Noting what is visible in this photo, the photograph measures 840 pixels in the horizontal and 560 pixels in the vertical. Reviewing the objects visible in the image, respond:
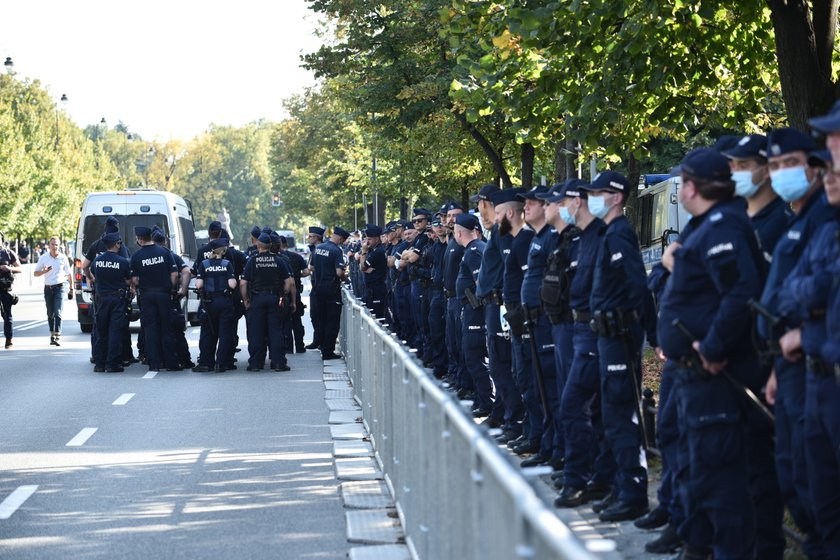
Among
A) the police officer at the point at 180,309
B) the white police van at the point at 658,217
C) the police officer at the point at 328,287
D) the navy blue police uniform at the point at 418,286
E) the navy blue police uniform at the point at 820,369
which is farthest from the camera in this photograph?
the white police van at the point at 658,217

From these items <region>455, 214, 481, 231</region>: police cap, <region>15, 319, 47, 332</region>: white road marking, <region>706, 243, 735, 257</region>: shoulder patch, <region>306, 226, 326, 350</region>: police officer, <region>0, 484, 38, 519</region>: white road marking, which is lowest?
<region>15, 319, 47, 332</region>: white road marking

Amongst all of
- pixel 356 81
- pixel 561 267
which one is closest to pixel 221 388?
pixel 561 267

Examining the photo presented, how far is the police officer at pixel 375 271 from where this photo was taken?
875 inches

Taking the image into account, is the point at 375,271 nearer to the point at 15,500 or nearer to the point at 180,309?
the point at 180,309


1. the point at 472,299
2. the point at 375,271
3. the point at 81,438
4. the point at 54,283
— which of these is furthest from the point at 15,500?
the point at 54,283

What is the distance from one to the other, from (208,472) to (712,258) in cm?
536

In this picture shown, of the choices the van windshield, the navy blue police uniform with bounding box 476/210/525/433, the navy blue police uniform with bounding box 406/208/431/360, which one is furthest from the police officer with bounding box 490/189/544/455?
the van windshield

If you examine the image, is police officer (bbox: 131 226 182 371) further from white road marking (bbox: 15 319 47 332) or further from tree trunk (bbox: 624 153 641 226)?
tree trunk (bbox: 624 153 641 226)

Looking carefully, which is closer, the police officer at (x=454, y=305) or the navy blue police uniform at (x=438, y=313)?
the police officer at (x=454, y=305)

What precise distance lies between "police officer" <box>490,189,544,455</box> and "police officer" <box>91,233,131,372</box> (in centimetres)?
904

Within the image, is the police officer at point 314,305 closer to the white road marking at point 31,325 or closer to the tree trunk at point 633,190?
the tree trunk at point 633,190

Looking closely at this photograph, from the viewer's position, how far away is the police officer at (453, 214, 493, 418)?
13.4 m

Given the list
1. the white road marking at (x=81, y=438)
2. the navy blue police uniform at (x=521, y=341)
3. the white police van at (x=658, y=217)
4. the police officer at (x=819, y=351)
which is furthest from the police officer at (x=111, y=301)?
the police officer at (x=819, y=351)

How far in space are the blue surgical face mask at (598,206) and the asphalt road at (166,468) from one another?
2.45m
